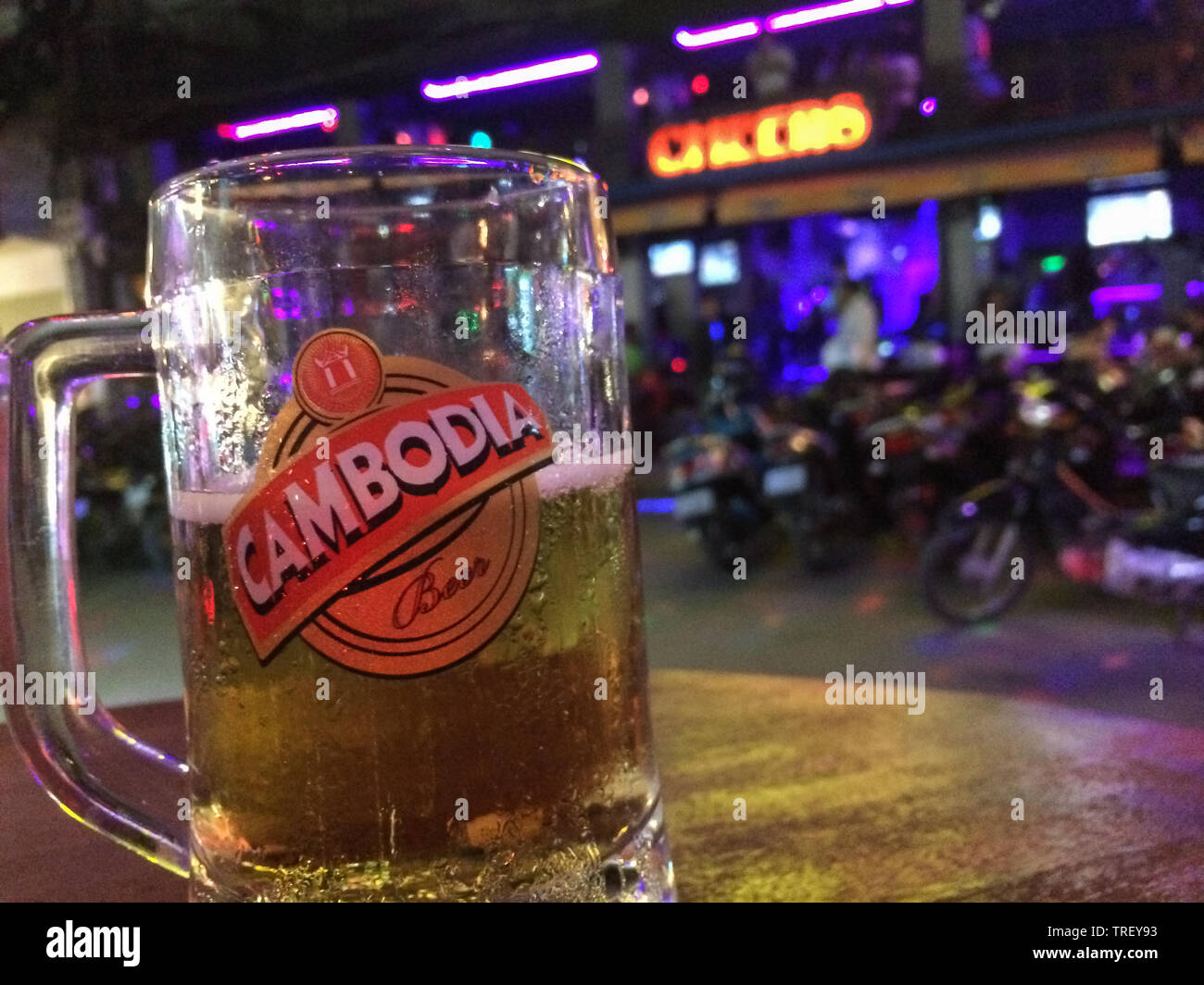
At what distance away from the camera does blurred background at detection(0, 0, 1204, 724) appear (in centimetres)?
75

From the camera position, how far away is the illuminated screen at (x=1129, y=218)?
6.34m

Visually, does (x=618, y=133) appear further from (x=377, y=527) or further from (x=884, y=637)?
(x=377, y=527)

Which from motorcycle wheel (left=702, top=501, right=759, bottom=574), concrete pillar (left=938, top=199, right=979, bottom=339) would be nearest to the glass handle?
motorcycle wheel (left=702, top=501, right=759, bottom=574)

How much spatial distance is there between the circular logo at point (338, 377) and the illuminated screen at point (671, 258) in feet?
26.9

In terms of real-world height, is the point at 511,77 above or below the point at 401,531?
above

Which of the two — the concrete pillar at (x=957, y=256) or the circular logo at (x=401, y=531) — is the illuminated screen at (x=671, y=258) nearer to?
the concrete pillar at (x=957, y=256)

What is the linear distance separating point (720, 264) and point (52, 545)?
838 cm

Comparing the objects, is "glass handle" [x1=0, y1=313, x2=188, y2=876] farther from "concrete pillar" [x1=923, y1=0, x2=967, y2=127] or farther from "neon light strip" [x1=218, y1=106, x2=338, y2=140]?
"concrete pillar" [x1=923, y1=0, x2=967, y2=127]

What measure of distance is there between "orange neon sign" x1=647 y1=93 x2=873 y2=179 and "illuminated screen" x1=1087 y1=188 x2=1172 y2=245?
1.68m

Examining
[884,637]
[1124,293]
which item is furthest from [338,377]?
[1124,293]

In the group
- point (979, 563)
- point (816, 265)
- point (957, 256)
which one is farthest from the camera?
point (816, 265)

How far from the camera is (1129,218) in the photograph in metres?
6.71

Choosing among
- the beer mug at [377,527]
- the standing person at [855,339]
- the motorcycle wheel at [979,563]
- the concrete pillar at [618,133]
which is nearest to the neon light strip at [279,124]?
the beer mug at [377,527]

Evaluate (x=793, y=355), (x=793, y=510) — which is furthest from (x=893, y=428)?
(x=793, y=355)
